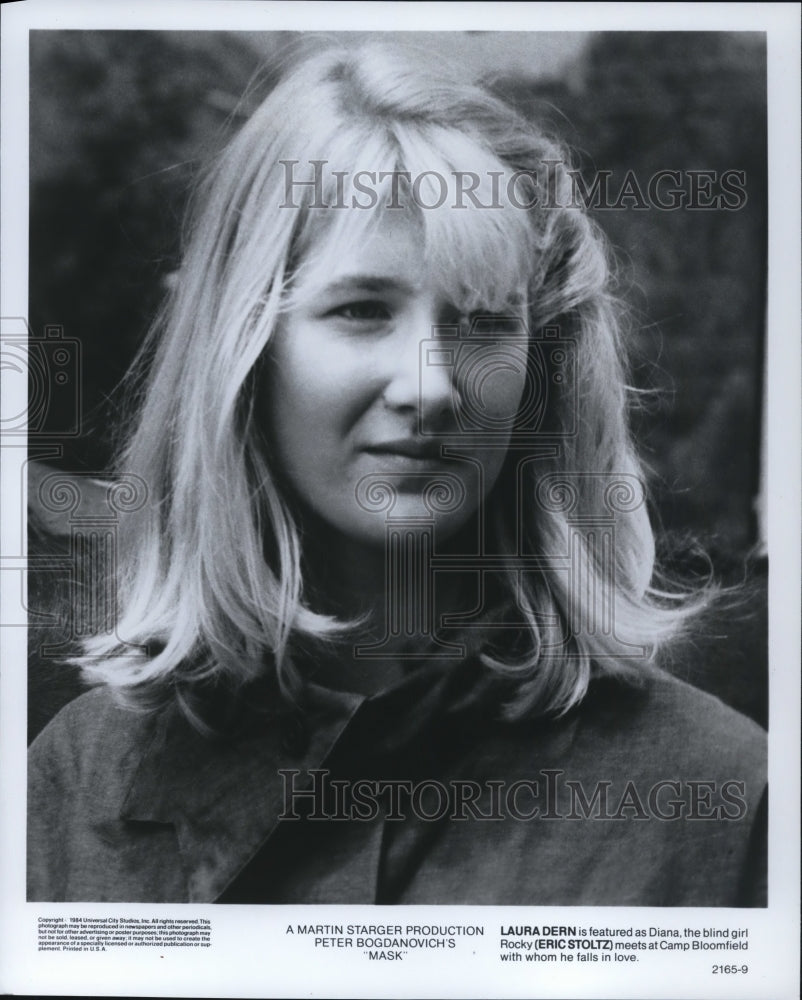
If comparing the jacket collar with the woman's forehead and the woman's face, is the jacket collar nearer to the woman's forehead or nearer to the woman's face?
the woman's face

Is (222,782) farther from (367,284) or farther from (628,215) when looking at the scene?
(628,215)

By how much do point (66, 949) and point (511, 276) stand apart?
2360 mm

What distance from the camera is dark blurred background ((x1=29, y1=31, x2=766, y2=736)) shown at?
3.18m

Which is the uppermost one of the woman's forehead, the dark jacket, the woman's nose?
the woman's forehead

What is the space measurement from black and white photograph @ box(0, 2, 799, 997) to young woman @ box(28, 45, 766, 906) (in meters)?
0.01

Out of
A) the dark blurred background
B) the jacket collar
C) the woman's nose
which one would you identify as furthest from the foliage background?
the jacket collar

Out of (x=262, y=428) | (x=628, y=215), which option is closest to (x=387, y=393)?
(x=262, y=428)

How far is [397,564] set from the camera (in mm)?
3146

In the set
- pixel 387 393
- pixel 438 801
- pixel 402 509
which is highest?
pixel 387 393

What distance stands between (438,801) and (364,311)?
Result: 1413 mm

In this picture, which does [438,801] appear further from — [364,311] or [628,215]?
[628,215]

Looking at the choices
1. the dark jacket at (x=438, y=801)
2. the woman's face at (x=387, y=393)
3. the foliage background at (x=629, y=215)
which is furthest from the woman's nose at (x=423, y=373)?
the dark jacket at (x=438, y=801)

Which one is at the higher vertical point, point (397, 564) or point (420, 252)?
point (420, 252)

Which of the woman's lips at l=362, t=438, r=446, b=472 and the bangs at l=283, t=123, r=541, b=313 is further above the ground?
the bangs at l=283, t=123, r=541, b=313
